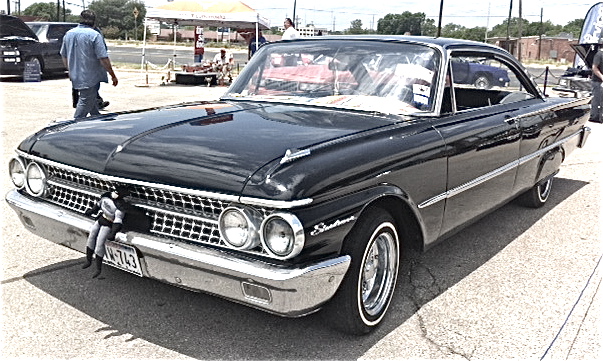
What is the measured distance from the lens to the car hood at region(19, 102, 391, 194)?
275cm

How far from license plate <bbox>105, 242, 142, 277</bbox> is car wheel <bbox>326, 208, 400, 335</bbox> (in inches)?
37.5

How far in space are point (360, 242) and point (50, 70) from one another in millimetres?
17154

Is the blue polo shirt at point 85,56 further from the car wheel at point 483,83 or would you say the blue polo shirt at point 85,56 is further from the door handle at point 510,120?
the door handle at point 510,120

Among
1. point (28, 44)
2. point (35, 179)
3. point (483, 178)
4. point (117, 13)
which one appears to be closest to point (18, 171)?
point (35, 179)

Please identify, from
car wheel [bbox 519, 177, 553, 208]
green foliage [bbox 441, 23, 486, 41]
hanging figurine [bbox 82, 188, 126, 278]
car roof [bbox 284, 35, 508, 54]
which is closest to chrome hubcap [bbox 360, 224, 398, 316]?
hanging figurine [bbox 82, 188, 126, 278]

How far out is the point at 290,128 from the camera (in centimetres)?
330

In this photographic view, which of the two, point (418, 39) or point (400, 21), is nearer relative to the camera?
point (418, 39)

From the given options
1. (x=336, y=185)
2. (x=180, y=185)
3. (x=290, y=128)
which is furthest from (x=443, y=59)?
(x=180, y=185)

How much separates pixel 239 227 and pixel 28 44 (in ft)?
53.6

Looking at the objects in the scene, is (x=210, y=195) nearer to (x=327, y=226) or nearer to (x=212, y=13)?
(x=327, y=226)

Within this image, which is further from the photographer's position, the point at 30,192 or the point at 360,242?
the point at 30,192

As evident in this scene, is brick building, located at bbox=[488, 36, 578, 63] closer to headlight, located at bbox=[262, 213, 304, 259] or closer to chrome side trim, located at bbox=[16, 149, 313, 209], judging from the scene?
chrome side trim, located at bbox=[16, 149, 313, 209]

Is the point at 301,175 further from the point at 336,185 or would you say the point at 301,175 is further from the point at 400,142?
the point at 400,142

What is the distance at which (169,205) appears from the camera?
286 centimetres
